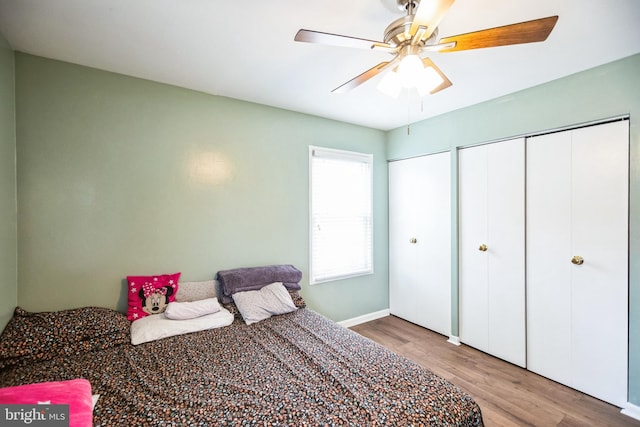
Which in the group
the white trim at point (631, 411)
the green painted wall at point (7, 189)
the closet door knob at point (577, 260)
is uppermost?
the green painted wall at point (7, 189)

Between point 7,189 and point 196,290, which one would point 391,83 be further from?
point 7,189

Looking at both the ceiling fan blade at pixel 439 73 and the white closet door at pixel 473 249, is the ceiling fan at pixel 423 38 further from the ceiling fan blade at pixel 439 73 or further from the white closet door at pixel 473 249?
the white closet door at pixel 473 249

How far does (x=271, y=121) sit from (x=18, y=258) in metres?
2.28

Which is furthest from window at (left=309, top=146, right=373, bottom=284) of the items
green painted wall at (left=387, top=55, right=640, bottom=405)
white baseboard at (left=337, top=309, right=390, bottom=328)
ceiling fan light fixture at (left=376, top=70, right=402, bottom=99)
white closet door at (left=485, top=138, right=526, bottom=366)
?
ceiling fan light fixture at (left=376, top=70, right=402, bottom=99)

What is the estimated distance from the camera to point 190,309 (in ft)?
7.70

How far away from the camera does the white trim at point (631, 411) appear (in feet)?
6.75

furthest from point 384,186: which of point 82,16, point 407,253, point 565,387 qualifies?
point 82,16

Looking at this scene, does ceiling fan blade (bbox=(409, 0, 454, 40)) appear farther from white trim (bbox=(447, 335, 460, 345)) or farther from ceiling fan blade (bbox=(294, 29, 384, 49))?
white trim (bbox=(447, 335, 460, 345))

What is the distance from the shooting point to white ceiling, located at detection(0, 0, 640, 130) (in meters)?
1.60

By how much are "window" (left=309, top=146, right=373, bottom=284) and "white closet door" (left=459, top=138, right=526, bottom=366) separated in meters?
1.12

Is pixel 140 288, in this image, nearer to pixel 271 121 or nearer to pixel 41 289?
pixel 41 289

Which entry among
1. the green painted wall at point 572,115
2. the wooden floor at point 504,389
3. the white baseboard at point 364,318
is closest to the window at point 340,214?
the white baseboard at point 364,318

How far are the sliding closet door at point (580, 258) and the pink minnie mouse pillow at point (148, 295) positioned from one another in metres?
3.13

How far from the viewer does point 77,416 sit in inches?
47.2
